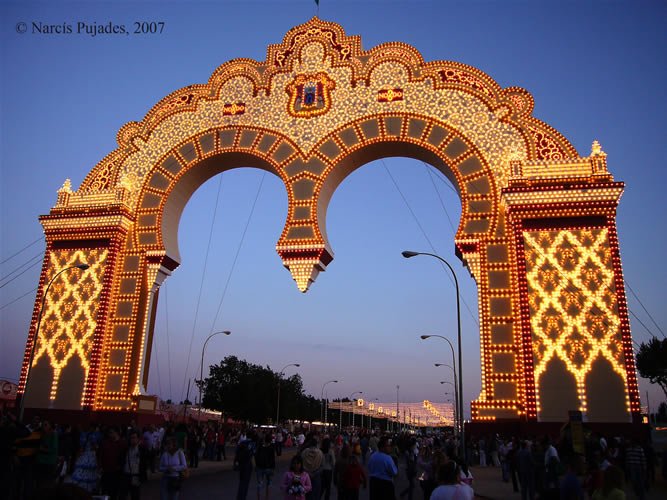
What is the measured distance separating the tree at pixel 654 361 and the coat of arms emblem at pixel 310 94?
122 ft

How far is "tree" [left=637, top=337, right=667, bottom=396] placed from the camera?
1844 inches

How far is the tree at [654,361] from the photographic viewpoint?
46844 mm

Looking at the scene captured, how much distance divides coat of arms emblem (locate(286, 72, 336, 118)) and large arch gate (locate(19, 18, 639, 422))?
7 cm

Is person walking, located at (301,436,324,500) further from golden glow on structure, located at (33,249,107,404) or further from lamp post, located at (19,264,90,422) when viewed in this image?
golden glow on structure, located at (33,249,107,404)

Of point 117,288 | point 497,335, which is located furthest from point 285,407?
point 497,335

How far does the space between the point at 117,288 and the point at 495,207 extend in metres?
18.3

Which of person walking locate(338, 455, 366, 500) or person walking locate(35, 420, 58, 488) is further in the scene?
person walking locate(35, 420, 58, 488)

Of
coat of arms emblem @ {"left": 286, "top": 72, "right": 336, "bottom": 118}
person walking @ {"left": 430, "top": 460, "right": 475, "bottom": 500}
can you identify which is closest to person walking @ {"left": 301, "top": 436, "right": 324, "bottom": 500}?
person walking @ {"left": 430, "top": 460, "right": 475, "bottom": 500}

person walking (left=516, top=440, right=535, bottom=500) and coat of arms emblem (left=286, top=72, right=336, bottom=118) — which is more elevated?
coat of arms emblem (left=286, top=72, right=336, bottom=118)

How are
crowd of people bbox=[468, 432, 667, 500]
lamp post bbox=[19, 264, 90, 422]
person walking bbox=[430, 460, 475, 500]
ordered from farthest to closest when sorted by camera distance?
lamp post bbox=[19, 264, 90, 422]
crowd of people bbox=[468, 432, 667, 500]
person walking bbox=[430, 460, 475, 500]

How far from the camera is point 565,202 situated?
22344mm

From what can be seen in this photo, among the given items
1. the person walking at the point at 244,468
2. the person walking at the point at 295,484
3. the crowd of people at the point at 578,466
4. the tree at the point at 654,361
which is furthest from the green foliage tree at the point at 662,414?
the person walking at the point at 295,484

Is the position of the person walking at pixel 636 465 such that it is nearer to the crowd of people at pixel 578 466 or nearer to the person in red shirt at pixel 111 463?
the crowd of people at pixel 578 466

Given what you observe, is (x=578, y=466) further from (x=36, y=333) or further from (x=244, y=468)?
(x=36, y=333)
